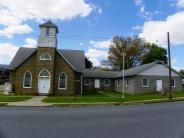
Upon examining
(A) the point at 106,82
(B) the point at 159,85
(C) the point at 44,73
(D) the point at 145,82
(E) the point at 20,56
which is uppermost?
(E) the point at 20,56

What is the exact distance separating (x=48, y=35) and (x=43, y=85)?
689cm

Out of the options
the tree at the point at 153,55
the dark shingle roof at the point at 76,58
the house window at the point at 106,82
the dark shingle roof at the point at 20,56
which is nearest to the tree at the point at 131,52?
the tree at the point at 153,55

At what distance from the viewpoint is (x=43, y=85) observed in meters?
37.3

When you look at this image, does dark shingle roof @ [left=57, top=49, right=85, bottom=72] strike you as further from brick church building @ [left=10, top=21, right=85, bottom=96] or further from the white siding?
the white siding

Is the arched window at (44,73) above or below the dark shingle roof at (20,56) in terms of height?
below

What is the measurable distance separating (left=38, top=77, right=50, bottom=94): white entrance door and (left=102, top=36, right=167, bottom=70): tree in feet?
142

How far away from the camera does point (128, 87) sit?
4412 centimetres

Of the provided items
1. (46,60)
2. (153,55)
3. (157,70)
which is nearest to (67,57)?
(46,60)

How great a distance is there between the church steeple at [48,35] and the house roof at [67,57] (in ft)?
4.53

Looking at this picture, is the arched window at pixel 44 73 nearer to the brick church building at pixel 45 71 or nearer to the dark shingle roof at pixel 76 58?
the brick church building at pixel 45 71

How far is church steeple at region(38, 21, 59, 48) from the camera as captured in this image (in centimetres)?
3756

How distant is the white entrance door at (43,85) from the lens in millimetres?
37219

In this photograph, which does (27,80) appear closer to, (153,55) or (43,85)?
(43,85)

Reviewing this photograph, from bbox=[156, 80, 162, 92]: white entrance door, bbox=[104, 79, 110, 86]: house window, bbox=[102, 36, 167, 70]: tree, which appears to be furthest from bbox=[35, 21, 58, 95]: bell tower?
bbox=[102, 36, 167, 70]: tree
